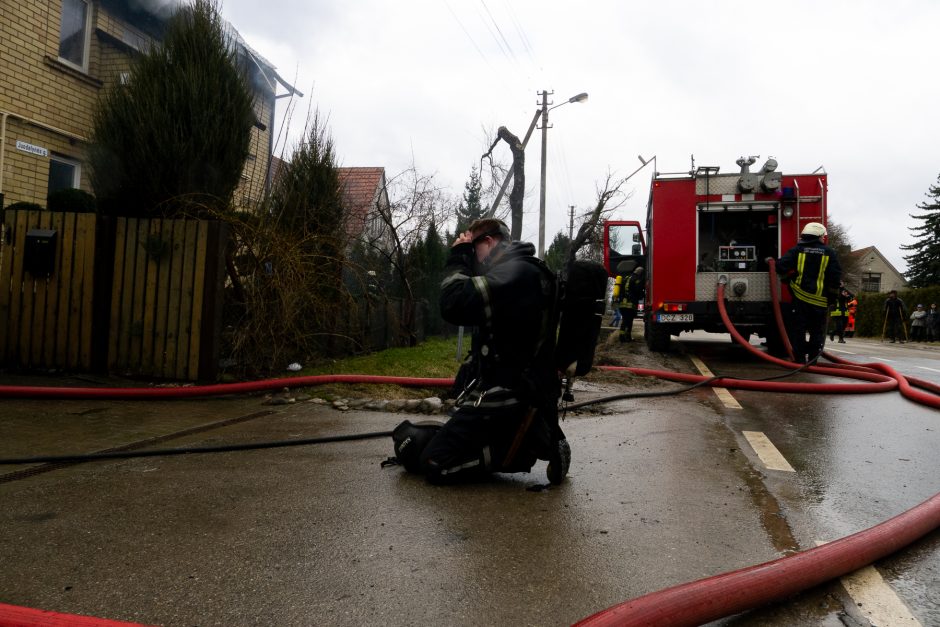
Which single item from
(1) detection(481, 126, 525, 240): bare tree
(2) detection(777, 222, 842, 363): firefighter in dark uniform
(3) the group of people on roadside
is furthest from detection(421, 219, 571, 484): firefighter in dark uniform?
(3) the group of people on roadside

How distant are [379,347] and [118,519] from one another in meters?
7.14

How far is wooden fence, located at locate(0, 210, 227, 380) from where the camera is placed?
20.1 ft

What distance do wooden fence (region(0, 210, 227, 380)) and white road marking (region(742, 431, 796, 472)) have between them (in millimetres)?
4640

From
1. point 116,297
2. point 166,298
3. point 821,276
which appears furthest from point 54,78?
point 821,276

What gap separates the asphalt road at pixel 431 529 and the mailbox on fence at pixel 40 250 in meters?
2.23

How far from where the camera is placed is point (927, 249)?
47625mm

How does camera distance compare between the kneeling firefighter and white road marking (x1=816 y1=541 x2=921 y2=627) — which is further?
the kneeling firefighter

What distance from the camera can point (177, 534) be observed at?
2510 millimetres

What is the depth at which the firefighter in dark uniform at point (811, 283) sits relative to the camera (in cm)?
812

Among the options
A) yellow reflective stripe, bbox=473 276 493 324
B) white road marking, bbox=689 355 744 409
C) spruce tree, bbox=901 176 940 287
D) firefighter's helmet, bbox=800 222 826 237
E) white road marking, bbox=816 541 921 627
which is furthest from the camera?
spruce tree, bbox=901 176 940 287

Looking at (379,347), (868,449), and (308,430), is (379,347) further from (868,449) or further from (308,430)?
(868,449)

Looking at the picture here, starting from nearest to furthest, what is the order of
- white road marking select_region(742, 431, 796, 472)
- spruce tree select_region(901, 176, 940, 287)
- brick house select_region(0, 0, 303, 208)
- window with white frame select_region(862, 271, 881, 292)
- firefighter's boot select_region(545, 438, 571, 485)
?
firefighter's boot select_region(545, 438, 571, 485) < white road marking select_region(742, 431, 796, 472) < brick house select_region(0, 0, 303, 208) < spruce tree select_region(901, 176, 940, 287) < window with white frame select_region(862, 271, 881, 292)

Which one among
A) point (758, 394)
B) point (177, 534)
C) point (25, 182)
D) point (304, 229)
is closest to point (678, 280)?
point (758, 394)

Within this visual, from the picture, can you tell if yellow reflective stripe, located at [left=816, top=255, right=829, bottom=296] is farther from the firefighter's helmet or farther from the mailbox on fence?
the mailbox on fence
